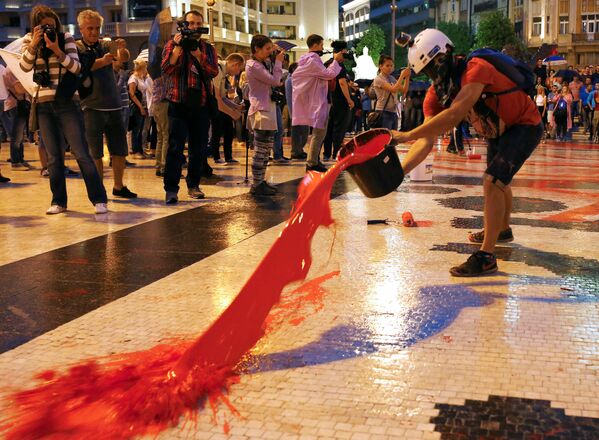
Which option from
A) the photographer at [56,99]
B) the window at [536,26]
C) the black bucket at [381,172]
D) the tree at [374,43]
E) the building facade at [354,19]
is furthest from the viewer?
the building facade at [354,19]

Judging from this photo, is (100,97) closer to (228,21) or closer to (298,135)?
(298,135)

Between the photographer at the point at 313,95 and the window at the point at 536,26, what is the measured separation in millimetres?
86516

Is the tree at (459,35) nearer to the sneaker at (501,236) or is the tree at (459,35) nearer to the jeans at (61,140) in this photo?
the jeans at (61,140)

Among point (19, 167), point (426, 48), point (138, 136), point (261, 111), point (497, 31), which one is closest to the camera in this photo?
point (426, 48)

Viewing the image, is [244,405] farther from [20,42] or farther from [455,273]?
[20,42]

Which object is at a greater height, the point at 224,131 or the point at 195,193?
the point at 224,131

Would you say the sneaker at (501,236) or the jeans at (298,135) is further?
the jeans at (298,135)

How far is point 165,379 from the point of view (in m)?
3.17

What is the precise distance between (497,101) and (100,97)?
15.8 feet

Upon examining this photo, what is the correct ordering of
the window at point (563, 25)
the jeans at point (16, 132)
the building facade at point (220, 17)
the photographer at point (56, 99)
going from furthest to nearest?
the window at point (563, 25)
the building facade at point (220, 17)
the jeans at point (16, 132)
the photographer at point (56, 99)

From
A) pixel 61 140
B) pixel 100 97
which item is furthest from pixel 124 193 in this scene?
pixel 61 140

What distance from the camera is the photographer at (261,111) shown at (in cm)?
917

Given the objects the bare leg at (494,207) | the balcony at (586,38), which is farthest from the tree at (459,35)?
the bare leg at (494,207)

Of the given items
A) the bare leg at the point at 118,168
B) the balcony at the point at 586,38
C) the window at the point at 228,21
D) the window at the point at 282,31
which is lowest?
the bare leg at the point at 118,168
